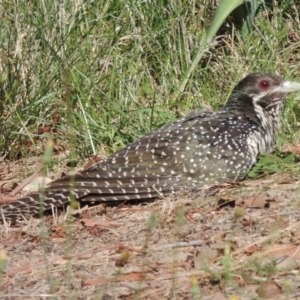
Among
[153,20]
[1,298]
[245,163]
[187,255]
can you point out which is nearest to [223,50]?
[153,20]

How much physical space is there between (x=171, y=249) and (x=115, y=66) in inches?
128

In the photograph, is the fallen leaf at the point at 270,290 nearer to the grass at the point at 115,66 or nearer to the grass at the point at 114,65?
the grass at the point at 115,66

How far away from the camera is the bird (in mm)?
6242

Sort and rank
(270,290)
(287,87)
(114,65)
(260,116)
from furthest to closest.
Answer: (114,65), (287,87), (260,116), (270,290)

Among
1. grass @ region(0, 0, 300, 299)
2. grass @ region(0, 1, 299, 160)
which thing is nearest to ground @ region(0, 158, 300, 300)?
grass @ region(0, 0, 300, 299)

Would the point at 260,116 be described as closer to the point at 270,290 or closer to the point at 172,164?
the point at 172,164

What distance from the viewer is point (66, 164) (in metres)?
7.41

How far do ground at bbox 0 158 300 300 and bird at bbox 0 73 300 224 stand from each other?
0.10 meters

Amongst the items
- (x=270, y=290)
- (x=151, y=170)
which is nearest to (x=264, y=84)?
(x=151, y=170)

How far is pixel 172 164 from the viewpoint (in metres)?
6.50

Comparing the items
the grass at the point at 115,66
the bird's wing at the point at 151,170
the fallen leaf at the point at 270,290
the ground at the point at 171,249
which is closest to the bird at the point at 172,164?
the bird's wing at the point at 151,170

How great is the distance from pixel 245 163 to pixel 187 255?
168 centimetres

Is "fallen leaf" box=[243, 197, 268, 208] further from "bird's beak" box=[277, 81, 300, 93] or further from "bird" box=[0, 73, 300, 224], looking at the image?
"bird's beak" box=[277, 81, 300, 93]

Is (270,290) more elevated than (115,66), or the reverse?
(115,66)
